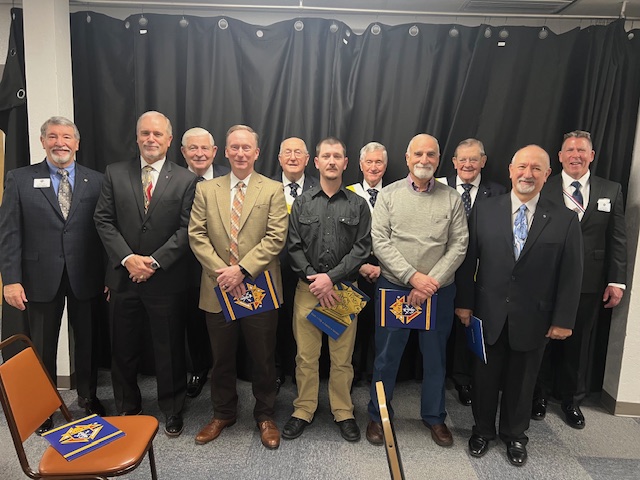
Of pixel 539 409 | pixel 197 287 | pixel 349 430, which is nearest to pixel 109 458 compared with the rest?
pixel 349 430

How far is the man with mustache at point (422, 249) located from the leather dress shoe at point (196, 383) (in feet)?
4.09

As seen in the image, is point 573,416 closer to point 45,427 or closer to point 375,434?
point 375,434

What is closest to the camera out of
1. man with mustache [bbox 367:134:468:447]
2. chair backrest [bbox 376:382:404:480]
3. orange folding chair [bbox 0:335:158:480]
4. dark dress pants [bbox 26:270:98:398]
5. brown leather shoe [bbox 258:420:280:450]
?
chair backrest [bbox 376:382:404:480]

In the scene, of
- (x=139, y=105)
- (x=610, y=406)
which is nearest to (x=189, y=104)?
(x=139, y=105)

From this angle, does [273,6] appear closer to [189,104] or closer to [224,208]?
[189,104]

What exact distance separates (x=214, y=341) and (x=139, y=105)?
1813mm

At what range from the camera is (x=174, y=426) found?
261 centimetres

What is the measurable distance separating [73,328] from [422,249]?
2.09 metres

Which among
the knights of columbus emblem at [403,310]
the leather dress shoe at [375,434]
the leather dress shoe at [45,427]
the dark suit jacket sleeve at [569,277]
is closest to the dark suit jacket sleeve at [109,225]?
the leather dress shoe at [45,427]

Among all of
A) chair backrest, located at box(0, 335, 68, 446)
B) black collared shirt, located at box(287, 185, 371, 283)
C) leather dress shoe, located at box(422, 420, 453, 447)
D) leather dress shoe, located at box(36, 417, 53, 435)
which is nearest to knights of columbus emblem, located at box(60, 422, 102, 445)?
chair backrest, located at box(0, 335, 68, 446)

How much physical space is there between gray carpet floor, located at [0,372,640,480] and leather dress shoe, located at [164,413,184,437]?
33mm

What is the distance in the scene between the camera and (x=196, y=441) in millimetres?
2537

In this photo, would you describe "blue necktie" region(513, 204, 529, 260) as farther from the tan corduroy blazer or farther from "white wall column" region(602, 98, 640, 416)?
the tan corduroy blazer

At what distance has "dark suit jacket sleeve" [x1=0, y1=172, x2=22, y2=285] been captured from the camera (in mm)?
2451
